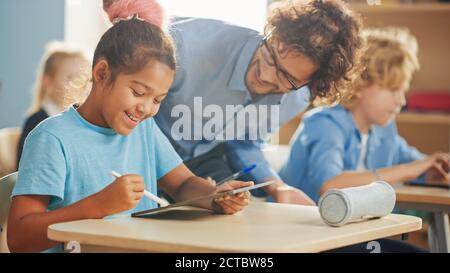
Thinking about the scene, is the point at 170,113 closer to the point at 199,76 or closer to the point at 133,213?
the point at 199,76

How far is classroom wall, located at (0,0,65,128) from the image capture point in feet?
5.18

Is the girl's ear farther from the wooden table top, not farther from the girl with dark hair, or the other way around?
the wooden table top

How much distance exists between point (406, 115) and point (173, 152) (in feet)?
6.91

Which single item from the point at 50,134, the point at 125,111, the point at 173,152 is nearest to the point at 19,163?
the point at 50,134

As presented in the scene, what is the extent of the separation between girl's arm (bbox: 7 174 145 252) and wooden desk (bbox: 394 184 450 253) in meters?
0.97

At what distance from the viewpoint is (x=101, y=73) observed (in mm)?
1433

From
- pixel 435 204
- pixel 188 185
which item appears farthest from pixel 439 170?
pixel 188 185

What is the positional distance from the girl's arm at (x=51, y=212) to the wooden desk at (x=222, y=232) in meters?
0.03

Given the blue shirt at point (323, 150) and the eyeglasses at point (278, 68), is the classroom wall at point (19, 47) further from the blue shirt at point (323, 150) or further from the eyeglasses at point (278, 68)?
the blue shirt at point (323, 150)

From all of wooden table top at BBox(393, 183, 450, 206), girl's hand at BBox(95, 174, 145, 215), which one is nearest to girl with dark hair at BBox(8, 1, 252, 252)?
girl's hand at BBox(95, 174, 145, 215)

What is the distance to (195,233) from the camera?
1208 millimetres

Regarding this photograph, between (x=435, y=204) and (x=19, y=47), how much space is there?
42.6 inches

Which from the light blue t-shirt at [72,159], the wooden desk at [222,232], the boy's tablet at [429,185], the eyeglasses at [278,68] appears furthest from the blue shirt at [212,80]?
the boy's tablet at [429,185]

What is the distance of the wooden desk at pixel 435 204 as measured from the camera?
2062 mm
